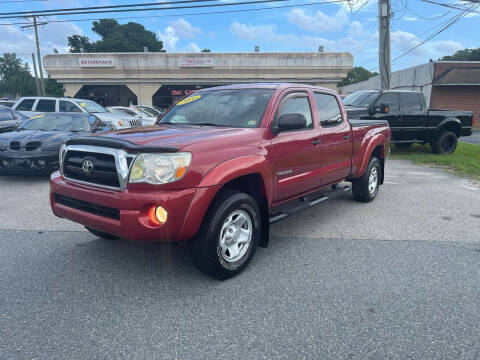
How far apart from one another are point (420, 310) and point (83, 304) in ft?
9.08

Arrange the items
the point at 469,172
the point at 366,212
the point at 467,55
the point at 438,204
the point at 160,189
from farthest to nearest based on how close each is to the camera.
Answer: the point at 467,55 < the point at 469,172 < the point at 438,204 < the point at 366,212 < the point at 160,189

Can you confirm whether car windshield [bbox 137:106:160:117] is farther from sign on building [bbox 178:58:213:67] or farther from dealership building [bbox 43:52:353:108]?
sign on building [bbox 178:58:213:67]

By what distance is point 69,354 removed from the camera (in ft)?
7.63

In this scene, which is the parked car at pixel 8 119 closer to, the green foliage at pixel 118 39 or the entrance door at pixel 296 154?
the entrance door at pixel 296 154

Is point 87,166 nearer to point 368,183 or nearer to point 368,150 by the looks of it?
point 368,150

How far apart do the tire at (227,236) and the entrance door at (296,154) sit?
54 centimetres

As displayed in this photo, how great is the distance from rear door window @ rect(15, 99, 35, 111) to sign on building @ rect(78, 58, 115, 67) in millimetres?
17941

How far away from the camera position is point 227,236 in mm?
3346

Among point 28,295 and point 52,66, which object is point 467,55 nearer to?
point 52,66

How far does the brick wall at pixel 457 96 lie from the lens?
24.5 metres

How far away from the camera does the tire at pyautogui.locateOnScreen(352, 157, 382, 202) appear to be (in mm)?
6039

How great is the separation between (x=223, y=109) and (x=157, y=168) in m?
1.55

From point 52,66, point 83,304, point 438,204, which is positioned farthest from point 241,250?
point 52,66

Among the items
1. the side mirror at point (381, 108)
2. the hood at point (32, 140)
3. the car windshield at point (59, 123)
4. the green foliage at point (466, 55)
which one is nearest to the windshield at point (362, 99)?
the side mirror at point (381, 108)
